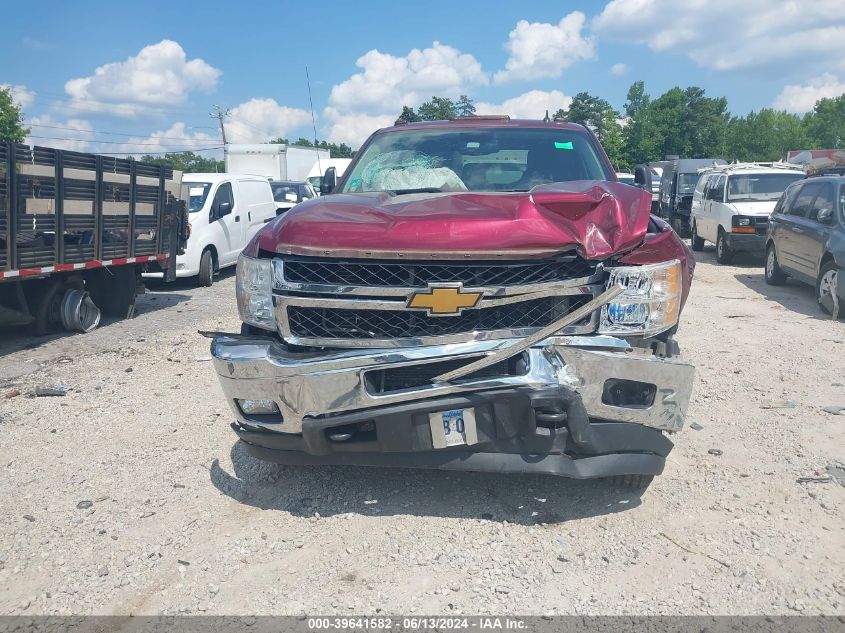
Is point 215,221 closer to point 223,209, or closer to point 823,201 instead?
point 223,209

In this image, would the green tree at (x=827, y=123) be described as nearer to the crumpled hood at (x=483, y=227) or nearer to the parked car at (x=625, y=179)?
the parked car at (x=625, y=179)

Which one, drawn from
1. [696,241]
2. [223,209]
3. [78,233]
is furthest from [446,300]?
[696,241]

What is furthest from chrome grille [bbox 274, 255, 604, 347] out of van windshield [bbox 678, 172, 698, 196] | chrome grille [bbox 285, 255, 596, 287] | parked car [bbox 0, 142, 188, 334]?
van windshield [bbox 678, 172, 698, 196]

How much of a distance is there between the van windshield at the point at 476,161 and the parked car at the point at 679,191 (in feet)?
52.3

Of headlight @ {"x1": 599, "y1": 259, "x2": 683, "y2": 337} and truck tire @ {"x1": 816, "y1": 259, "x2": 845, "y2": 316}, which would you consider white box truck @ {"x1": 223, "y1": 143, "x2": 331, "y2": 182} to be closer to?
truck tire @ {"x1": 816, "y1": 259, "x2": 845, "y2": 316}

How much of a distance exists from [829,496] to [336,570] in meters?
2.57

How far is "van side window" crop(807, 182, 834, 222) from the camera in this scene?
9477 millimetres

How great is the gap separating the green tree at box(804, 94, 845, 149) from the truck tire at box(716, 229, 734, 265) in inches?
2863

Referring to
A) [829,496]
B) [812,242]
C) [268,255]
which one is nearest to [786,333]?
[812,242]

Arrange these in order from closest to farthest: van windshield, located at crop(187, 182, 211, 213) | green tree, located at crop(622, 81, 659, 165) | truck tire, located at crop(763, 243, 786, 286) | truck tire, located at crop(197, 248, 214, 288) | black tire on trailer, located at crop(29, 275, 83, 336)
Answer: black tire on trailer, located at crop(29, 275, 83, 336) → truck tire, located at crop(763, 243, 786, 286) → truck tire, located at crop(197, 248, 214, 288) → van windshield, located at crop(187, 182, 211, 213) → green tree, located at crop(622, 81, 659, 165)

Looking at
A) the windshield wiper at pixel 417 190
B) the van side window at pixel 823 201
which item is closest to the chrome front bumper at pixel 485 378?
the windshield wiper at pixel 417 190

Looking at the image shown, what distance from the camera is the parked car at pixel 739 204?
13.6 metres

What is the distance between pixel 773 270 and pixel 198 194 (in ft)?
32.3

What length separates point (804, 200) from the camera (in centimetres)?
1034
